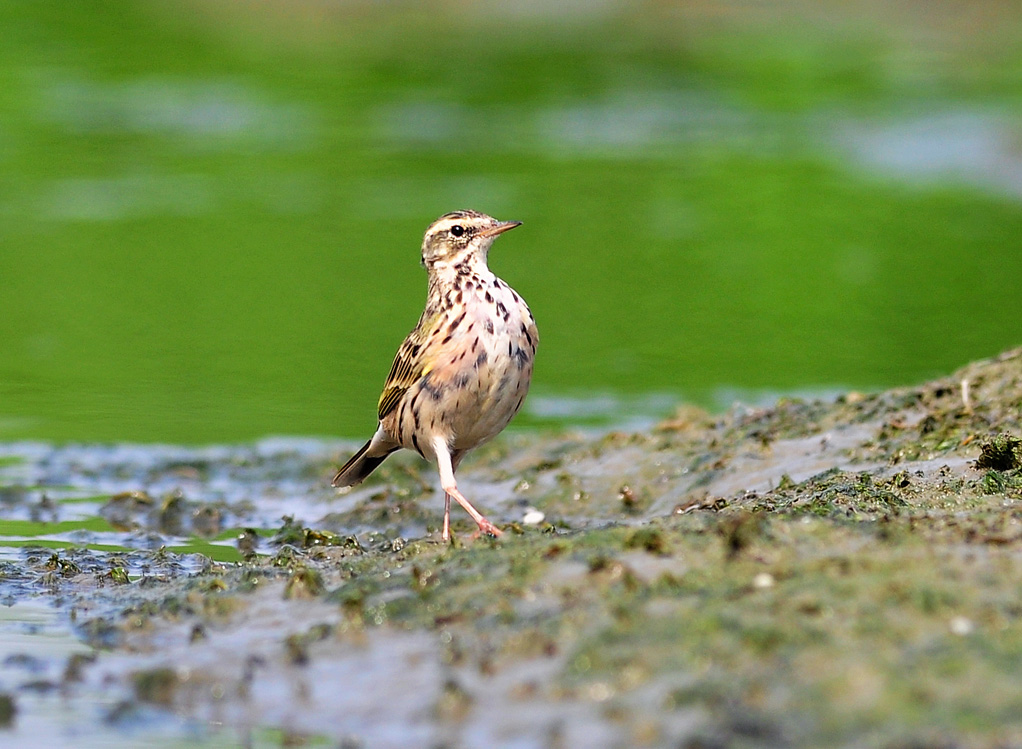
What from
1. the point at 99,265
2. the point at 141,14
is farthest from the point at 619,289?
the point at 141,14

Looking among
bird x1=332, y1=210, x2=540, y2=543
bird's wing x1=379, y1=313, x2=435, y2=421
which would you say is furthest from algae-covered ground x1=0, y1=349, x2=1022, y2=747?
bird's wing x1=379, y1=313, x2=435, y2=421

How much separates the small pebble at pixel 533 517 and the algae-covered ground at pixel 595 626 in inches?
38.6

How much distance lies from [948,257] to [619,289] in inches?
160

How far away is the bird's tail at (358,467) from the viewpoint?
911cm

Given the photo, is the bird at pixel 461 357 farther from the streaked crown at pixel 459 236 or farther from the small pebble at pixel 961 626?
the small pebble at pixel 961 626

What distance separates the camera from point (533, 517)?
9.71m

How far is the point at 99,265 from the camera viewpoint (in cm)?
1852

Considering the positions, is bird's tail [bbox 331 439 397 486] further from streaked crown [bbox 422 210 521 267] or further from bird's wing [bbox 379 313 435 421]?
streaked crown [bbox 422 210 521 267]

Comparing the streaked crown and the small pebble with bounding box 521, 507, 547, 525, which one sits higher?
the streaked crown

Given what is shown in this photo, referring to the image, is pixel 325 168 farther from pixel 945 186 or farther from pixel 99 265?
pixel 945 186

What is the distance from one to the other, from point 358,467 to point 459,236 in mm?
1586

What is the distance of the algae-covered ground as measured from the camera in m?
5.14

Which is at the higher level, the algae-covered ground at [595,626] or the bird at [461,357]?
the bird at [461,357]

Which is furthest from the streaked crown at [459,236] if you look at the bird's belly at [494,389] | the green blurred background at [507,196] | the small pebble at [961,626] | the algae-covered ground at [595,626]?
the green blurred background at [507,196]
